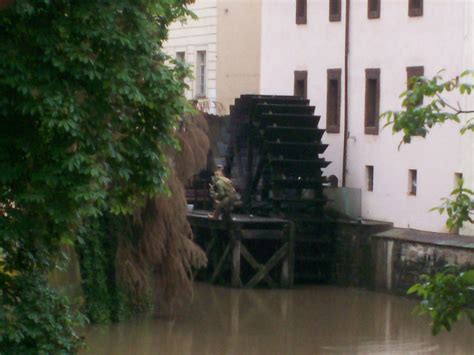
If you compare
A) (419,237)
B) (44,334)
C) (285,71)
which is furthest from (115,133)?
(285,71)

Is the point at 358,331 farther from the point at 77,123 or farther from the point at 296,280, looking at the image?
the point at 77,123

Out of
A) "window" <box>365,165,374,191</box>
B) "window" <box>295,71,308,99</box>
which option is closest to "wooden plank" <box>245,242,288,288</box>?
"window" <box>365,165,374,191</box>

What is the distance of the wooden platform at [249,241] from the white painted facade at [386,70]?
239 cm

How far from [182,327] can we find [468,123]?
17770 mm

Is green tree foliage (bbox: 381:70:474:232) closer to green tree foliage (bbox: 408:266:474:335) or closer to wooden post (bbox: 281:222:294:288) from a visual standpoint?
green tree foliage (bbox: 408:266:474:335)

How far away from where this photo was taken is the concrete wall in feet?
132

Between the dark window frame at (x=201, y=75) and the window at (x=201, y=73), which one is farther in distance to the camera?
the window at (x=201, y=73)

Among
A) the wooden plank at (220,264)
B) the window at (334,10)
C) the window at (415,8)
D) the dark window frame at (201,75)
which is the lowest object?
the wooden plank at (220,264)

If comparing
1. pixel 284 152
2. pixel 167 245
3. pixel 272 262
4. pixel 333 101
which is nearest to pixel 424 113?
pixel 167 245

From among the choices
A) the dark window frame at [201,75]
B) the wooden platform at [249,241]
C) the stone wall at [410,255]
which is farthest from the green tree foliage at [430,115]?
the dark window frame at [201,75]

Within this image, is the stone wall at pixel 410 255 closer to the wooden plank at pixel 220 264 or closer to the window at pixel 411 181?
the window at pixel 411 181

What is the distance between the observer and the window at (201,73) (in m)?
41.9

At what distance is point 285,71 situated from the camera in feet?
121

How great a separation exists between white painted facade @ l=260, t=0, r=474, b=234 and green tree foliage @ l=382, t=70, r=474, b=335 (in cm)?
2101
